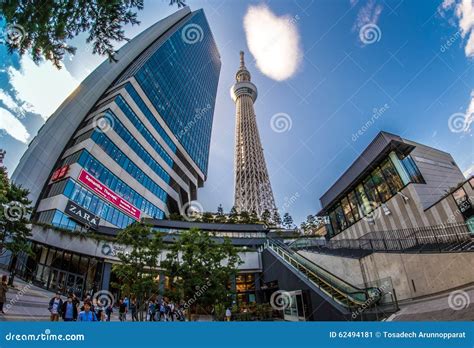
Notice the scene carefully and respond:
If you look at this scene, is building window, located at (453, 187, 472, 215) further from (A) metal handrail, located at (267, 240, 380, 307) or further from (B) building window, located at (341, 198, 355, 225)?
(B) building window, located at (341, 198, 355, 225)

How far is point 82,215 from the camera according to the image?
26.3 meters

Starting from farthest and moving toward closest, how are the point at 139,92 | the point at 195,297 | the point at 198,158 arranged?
the point at 198,158
the point at 139,92
the point at 195,297

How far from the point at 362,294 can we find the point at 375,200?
1294cm

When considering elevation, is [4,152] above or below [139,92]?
below

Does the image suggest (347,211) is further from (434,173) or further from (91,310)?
(91,310)

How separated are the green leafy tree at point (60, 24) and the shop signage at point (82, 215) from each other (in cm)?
2386

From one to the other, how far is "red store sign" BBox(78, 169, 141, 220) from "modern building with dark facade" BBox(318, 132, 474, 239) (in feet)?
89.3

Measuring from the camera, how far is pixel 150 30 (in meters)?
50.9

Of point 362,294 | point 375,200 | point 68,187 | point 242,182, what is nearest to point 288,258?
point 362,294

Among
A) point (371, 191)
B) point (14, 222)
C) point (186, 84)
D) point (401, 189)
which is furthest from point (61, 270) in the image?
point (186, 84)

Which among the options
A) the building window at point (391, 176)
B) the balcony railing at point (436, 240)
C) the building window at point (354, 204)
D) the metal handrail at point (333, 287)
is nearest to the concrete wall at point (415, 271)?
the balcony railing at point (436, 240)

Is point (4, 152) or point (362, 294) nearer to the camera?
point (362, 294)

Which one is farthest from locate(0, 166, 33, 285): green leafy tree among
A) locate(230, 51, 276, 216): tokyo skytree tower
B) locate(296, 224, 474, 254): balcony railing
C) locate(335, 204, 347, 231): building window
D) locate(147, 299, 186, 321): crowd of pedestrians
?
locate(230, 51, 276, 216): tokyo skytree tower

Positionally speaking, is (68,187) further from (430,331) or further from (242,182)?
(242,182)
